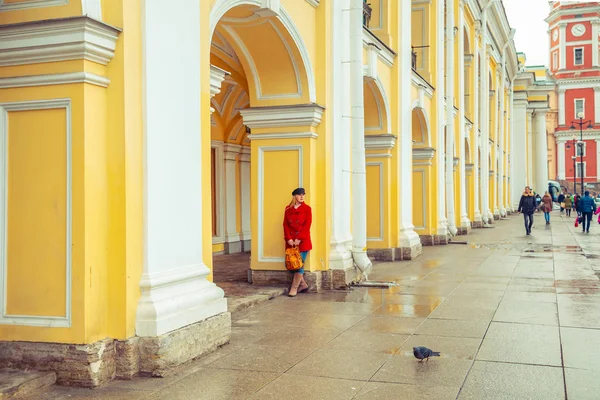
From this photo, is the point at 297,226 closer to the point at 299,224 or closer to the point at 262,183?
A: the point at 299,224

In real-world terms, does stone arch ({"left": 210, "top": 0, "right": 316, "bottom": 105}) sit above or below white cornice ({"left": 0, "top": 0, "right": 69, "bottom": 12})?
above

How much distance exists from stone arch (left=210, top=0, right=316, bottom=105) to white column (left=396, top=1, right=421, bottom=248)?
5.88m

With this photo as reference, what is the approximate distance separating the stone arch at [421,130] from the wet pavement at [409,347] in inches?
328

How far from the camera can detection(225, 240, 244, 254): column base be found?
17078 millimetres

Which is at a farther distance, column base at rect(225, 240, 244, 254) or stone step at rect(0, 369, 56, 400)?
column base at rect(225, 240, 244, 254)

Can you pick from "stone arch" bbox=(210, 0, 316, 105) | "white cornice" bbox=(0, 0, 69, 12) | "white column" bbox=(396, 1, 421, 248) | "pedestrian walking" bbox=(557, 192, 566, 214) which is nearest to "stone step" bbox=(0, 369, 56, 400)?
"white cornice" bbox=(0, 0, 69, 12)

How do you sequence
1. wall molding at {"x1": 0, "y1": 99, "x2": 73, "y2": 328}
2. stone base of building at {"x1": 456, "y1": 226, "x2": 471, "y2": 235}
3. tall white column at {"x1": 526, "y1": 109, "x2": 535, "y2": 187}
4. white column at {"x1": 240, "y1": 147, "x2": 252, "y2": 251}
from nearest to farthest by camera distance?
wall molding at {"x1": 0, "y1": 99, "x2": 73, "y2": 328}, white column at {"x1": 240, "y1": 147, "x2": 252, "y2": 251}, stone base of building at {"x1": 456, "y1": 226, "x2": 471, "y2": 235}, tall white column at {"x1": 526, "y1": 109, "x2": 535, "y2": 187}

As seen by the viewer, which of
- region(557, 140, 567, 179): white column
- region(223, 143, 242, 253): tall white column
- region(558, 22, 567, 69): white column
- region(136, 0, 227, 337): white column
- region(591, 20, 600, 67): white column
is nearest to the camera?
region(136, 0, 227, 337): white column

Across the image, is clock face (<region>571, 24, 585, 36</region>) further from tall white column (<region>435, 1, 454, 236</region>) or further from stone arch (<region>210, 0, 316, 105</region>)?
stone arch (<region>210, 0, 316, 105</region>)

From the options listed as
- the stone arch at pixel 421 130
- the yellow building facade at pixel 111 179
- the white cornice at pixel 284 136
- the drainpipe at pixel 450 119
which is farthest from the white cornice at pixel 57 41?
the drainpipe at pixel 450 119

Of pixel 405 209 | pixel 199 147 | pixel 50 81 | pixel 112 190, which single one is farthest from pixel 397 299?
pixel 405 209

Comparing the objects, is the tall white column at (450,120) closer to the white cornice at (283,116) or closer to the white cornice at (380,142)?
the white cornice at (380,142)

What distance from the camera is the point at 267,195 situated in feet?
34.8

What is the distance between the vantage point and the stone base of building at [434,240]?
19.5 metres
